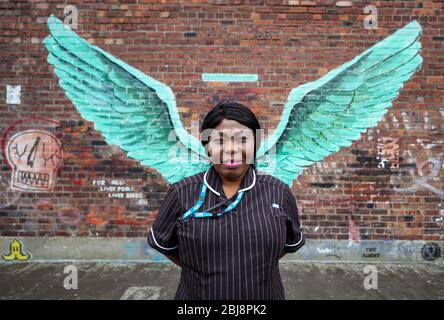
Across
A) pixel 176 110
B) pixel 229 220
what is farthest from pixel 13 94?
pixel 229 220

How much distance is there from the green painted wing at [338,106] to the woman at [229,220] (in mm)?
2812

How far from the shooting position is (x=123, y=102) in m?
4.27

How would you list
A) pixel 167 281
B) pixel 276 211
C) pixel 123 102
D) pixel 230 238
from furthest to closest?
pixel 123 102, pixel 167 281, pixel 276 211, pixel 230 238

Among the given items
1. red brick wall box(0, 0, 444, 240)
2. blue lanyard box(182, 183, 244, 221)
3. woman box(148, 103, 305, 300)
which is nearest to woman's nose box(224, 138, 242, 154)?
woman box(148, 103, 305, 300)

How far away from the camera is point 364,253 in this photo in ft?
14.0

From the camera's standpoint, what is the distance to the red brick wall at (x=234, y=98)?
167 inches

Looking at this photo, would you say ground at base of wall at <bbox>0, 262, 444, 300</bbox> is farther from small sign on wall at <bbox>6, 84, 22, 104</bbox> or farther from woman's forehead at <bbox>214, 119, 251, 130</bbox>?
woman's forehead at <bbox>214, 119, 251, 130</bbox>

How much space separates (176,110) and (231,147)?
9.97 ft

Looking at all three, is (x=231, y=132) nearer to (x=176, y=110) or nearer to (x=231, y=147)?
(x=231, y=147)

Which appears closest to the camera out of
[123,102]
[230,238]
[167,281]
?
[230,238]

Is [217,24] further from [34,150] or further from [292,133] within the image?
[34,150]

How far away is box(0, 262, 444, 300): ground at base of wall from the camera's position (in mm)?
3383

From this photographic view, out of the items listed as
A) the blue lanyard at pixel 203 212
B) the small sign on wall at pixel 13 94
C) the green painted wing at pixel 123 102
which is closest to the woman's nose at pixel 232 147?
the blue lanyard at pixel 203 212

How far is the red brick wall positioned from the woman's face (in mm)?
2920
